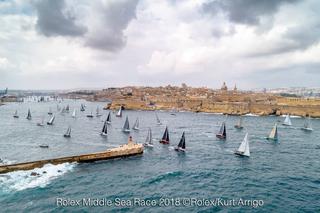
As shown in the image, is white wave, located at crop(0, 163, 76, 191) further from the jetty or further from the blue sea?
the jetty

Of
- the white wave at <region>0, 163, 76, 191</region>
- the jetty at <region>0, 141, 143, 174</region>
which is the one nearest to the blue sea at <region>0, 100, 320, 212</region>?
the white wave at <region>0, 163, 76, 191</region>

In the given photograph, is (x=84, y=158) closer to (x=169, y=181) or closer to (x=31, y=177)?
(x=31, y=177)

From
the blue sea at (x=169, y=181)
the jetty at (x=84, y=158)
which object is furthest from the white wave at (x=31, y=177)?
the jetty at (x=84, y=158)

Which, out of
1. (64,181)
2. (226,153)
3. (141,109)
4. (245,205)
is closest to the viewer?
(245,205)

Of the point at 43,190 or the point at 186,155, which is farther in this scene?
the point at 186,155

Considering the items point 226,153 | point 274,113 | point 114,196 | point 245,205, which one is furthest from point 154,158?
point 274,113

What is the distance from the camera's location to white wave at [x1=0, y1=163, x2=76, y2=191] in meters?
34.4

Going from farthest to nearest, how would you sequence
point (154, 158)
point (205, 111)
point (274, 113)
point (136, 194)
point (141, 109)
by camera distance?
point (141, 109), point (205, 111), point (274, 113), point (154, 158), point (136, 194)

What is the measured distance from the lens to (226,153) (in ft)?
177

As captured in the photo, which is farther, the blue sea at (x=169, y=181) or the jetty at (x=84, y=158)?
the jetty at (x=84, y=158)

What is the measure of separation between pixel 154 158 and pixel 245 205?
20.9m

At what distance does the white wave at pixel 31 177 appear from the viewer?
34.4m

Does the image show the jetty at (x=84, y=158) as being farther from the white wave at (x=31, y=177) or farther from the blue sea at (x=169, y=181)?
the blue sea at (x=169, y=181)

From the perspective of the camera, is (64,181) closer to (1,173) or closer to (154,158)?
(1,173)
